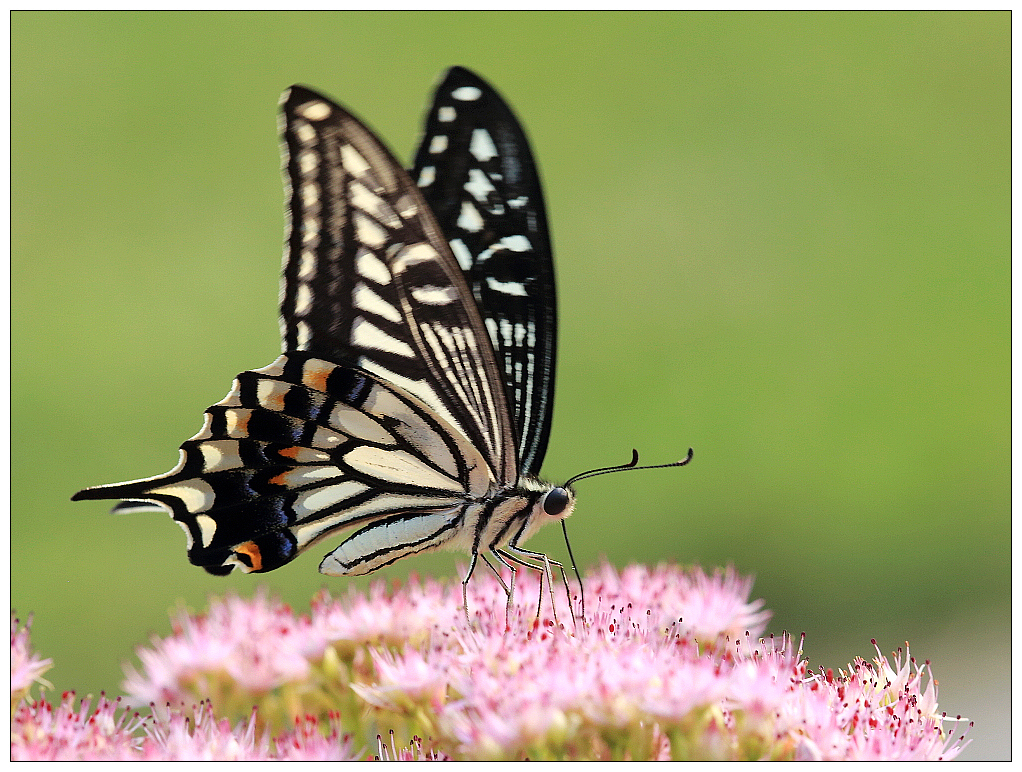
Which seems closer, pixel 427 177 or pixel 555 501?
pixel 555 501

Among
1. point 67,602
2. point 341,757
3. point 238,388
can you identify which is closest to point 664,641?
point 341,757

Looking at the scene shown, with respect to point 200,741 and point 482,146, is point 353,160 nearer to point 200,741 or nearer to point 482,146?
point 482,146

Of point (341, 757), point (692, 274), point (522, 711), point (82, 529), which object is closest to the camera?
point (522, 711)

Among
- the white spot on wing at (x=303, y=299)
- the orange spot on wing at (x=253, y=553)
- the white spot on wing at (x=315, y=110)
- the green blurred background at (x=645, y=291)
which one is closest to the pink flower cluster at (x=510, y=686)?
the orange spot on wing at (x=253, y=553)

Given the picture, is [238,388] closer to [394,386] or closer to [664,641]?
[394,386]

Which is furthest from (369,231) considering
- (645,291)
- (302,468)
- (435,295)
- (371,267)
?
(645,291)

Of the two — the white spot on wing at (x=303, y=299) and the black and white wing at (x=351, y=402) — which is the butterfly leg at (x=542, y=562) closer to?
the black and white wing at (x=351, y=402)
